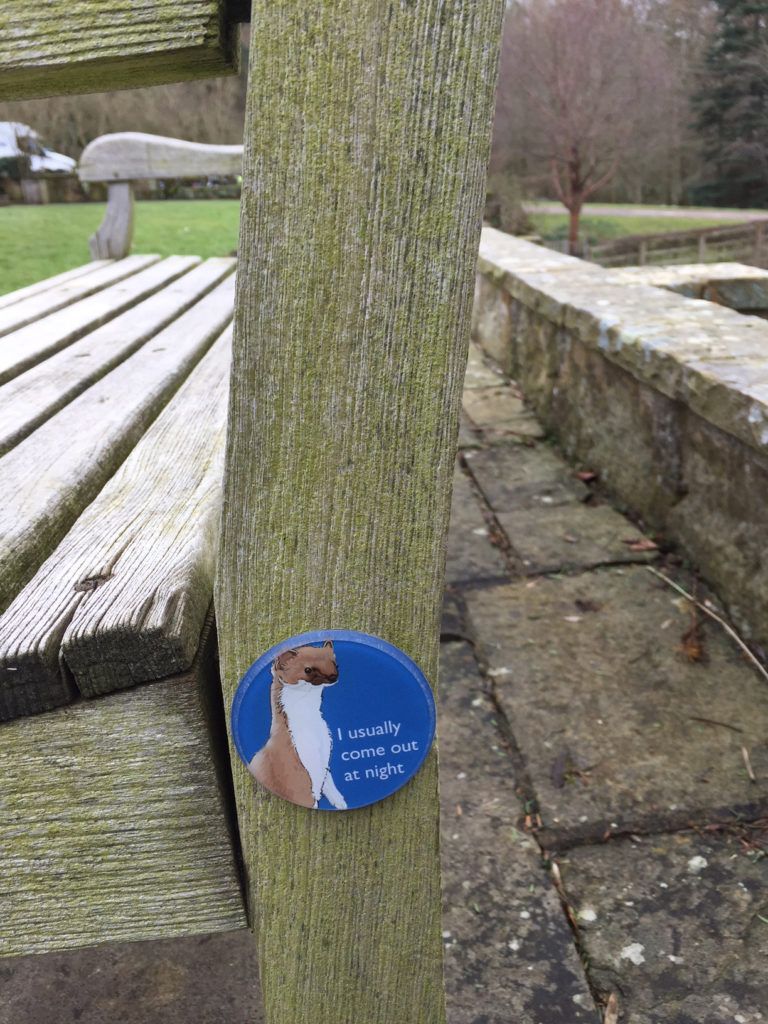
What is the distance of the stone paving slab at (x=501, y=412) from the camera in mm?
3988

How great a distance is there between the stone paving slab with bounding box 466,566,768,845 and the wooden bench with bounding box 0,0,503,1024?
3.34ft

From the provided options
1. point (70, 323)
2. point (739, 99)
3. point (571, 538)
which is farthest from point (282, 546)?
point (739, 99)

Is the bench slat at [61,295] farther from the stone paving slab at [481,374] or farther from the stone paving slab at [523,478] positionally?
the stone paving slab at [481,374]

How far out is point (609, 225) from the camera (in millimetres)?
15273

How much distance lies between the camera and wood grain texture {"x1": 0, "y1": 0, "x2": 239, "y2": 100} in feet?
1.74

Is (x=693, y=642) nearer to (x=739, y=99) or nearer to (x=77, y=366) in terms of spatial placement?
(x=77, y=366)

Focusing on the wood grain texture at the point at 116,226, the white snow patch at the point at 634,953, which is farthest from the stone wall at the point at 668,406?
the wood grain texture at the point at 116,226

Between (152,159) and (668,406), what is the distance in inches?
87.1

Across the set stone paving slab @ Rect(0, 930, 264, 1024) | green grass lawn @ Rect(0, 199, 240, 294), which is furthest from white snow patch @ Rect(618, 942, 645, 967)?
green grass lawn @ Rect(0, 199, 240, 294)

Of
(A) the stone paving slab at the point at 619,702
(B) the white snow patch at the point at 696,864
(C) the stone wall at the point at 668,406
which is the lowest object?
(B) the white snow patch at the point at 696,864

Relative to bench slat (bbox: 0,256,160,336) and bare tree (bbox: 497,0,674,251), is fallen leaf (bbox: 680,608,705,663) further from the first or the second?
bare tree (bbox: 497,0,674,251)

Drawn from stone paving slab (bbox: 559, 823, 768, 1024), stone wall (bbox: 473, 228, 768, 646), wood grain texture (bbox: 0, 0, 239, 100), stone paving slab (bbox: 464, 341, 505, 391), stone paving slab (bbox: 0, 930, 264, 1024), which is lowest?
stone paving slab (bbox: 0, 930, 264, 1024)

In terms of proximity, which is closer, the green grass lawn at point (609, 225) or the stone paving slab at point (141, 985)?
the stone paving slab at point (141, 985)

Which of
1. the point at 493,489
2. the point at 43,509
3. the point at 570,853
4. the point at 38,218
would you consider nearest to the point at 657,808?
the point at 570,853
